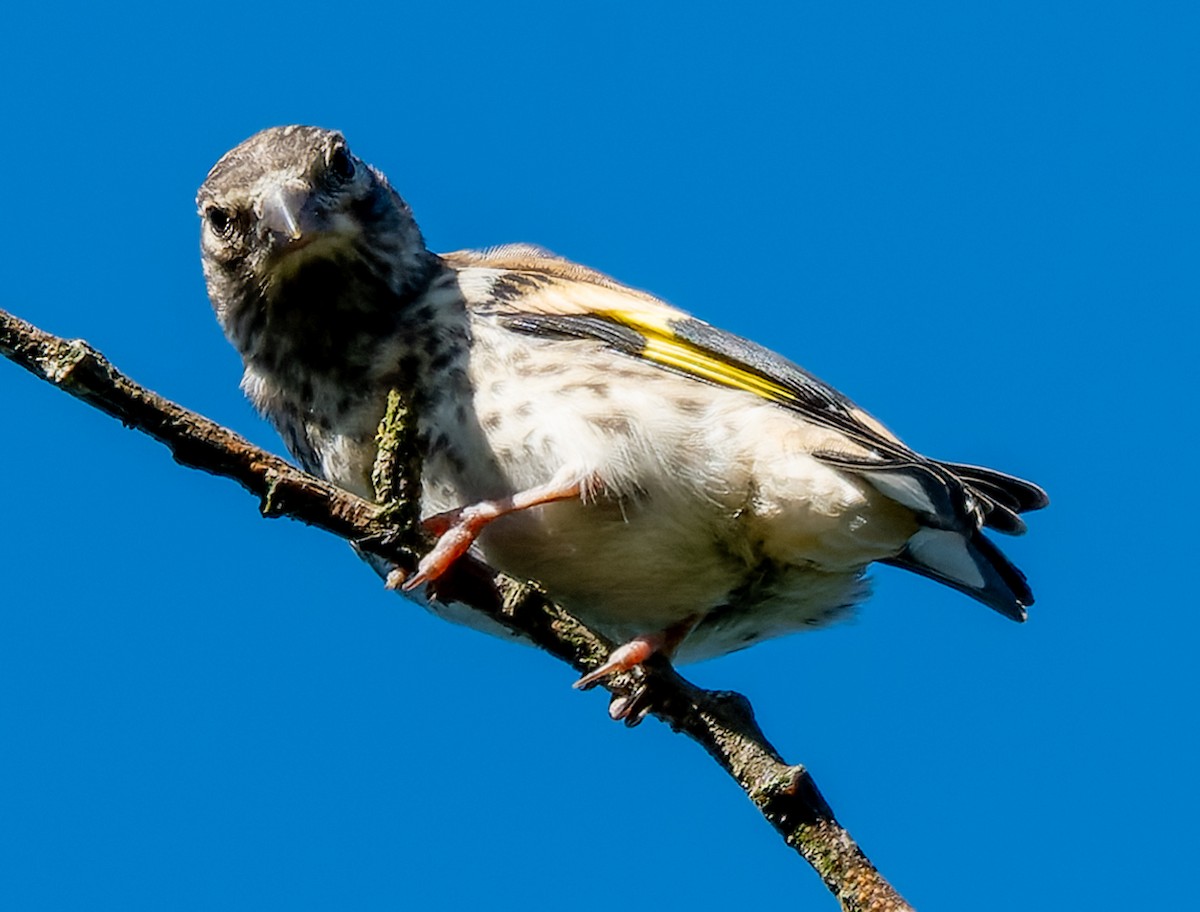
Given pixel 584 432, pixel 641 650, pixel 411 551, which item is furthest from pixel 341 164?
pixel 641 650

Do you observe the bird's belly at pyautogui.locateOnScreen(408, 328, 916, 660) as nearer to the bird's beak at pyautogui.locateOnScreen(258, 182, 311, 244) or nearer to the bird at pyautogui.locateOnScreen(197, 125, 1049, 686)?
the bird at pyautogui.locateOnScreen(197, 125, 1049, 686)

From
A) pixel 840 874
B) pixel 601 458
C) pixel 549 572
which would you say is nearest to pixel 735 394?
pixel 601 458

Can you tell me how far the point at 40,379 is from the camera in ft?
12.3

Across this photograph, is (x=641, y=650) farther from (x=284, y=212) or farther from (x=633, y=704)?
(x=284, y=212)

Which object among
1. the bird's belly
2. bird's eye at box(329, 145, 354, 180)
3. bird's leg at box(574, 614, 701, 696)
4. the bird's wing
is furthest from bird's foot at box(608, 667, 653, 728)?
bird's eye at box(329, 145, 354, 180)

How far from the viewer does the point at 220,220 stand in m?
5.75

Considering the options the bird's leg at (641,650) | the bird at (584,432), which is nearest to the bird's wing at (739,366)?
the bird at (584,432)

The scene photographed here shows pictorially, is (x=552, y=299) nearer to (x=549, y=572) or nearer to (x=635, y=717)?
(x=549, y=572)

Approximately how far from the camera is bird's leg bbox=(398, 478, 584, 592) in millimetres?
4406

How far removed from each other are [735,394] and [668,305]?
2.98 feet

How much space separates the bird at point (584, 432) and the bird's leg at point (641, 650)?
0.02 metres

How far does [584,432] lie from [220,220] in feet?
5.54

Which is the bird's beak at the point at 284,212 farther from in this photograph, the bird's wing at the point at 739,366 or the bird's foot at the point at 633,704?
the bird's foot at the point at 633,704

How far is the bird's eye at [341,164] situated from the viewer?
5.76 m
